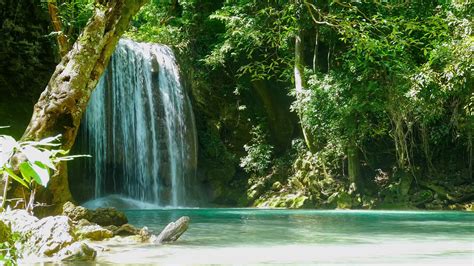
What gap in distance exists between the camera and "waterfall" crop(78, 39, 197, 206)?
653 inches

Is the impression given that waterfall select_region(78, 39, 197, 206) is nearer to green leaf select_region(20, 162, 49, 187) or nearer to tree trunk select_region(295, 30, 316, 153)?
tree trunk select_region(295, 30, 316, 153)

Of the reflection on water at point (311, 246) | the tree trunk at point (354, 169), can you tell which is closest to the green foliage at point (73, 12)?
the reflection on water at point (311, 246)

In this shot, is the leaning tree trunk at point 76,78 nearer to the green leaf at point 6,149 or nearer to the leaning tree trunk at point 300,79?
the green leaf at point 6,149

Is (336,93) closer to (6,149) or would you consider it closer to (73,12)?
(73,12)

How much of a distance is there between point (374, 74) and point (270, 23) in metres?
3.43

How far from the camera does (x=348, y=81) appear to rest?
14820 millimetres

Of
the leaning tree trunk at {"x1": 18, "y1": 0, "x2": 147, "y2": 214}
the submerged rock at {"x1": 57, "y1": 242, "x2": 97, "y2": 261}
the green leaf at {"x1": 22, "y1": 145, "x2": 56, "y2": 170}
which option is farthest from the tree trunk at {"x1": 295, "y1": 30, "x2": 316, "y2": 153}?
the green leaf at {"x1": 22, "y1": 145, "x2": 56, "y2": 170}

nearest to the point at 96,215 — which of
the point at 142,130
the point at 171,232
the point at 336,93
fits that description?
the point at 171,232

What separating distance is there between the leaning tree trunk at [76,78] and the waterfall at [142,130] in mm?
9174

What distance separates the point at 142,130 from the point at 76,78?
10.7 metres

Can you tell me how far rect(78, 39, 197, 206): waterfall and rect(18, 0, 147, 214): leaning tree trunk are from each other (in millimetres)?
9174

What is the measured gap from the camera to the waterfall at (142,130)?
16594 millimetres

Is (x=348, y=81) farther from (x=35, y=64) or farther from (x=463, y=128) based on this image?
(x=35, y=64)

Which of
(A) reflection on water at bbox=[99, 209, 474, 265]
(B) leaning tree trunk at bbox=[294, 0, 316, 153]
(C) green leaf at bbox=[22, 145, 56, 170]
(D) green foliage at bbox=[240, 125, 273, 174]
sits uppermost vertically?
(B) leaning tree trunk at bbox=[294, 0, 316, 153]
